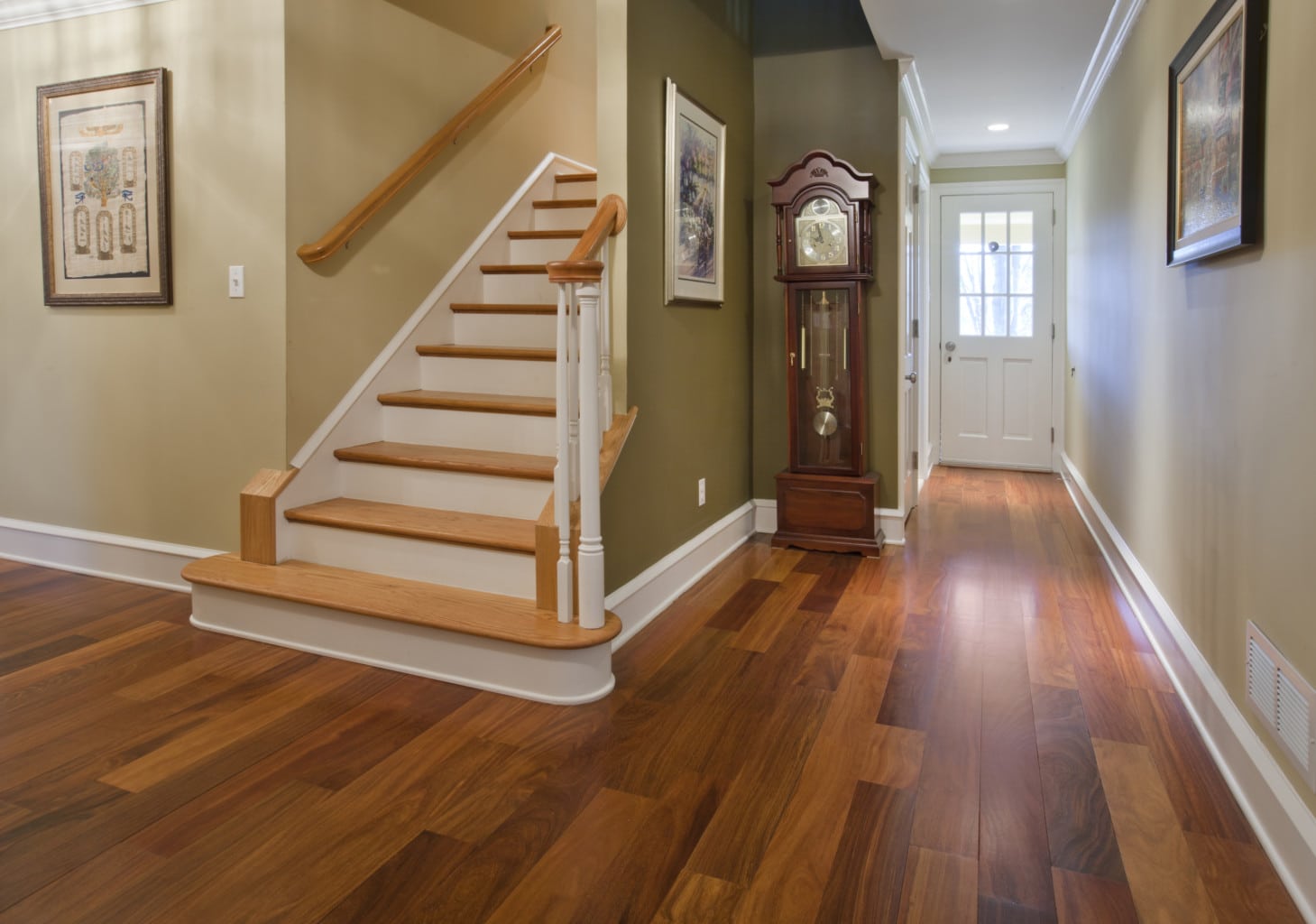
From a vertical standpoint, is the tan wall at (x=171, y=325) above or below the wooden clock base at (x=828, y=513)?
above

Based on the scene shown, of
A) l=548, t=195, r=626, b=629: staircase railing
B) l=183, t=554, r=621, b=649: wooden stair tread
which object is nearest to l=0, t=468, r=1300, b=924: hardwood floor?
l=183, t=554, r=621, b=649: wooden stair tread

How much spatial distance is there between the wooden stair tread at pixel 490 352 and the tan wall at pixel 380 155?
19 cm

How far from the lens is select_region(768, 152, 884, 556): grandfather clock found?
161 inches

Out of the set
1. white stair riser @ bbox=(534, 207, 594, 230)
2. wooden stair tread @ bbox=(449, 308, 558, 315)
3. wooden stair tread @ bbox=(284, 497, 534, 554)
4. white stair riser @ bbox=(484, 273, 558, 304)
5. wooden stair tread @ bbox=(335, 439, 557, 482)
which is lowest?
wooden stair tread @ bbox=(284, 497, 534, 554)

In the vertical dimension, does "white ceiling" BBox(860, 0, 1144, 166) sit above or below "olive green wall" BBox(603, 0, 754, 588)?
above

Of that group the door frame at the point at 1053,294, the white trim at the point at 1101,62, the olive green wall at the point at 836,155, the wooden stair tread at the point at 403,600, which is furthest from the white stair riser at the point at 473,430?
the door frame at the point at 1053,294

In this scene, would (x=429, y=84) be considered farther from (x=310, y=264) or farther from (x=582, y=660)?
(x=582, y=660)

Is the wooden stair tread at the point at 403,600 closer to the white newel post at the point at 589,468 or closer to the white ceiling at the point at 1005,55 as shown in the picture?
the white newel post at the point at 589,468

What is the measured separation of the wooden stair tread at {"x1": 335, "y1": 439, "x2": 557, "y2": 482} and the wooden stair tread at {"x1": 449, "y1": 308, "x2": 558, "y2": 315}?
0.71 m

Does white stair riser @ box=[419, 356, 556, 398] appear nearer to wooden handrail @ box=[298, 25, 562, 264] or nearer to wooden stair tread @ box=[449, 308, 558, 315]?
wooden stair tread @ box=[449, 308, 558, 315]

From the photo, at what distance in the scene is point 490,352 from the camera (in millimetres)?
3604

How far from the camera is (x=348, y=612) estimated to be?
8.87 feet

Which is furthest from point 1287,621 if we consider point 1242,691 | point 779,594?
point 779,594

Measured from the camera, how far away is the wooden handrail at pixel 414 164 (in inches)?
124
